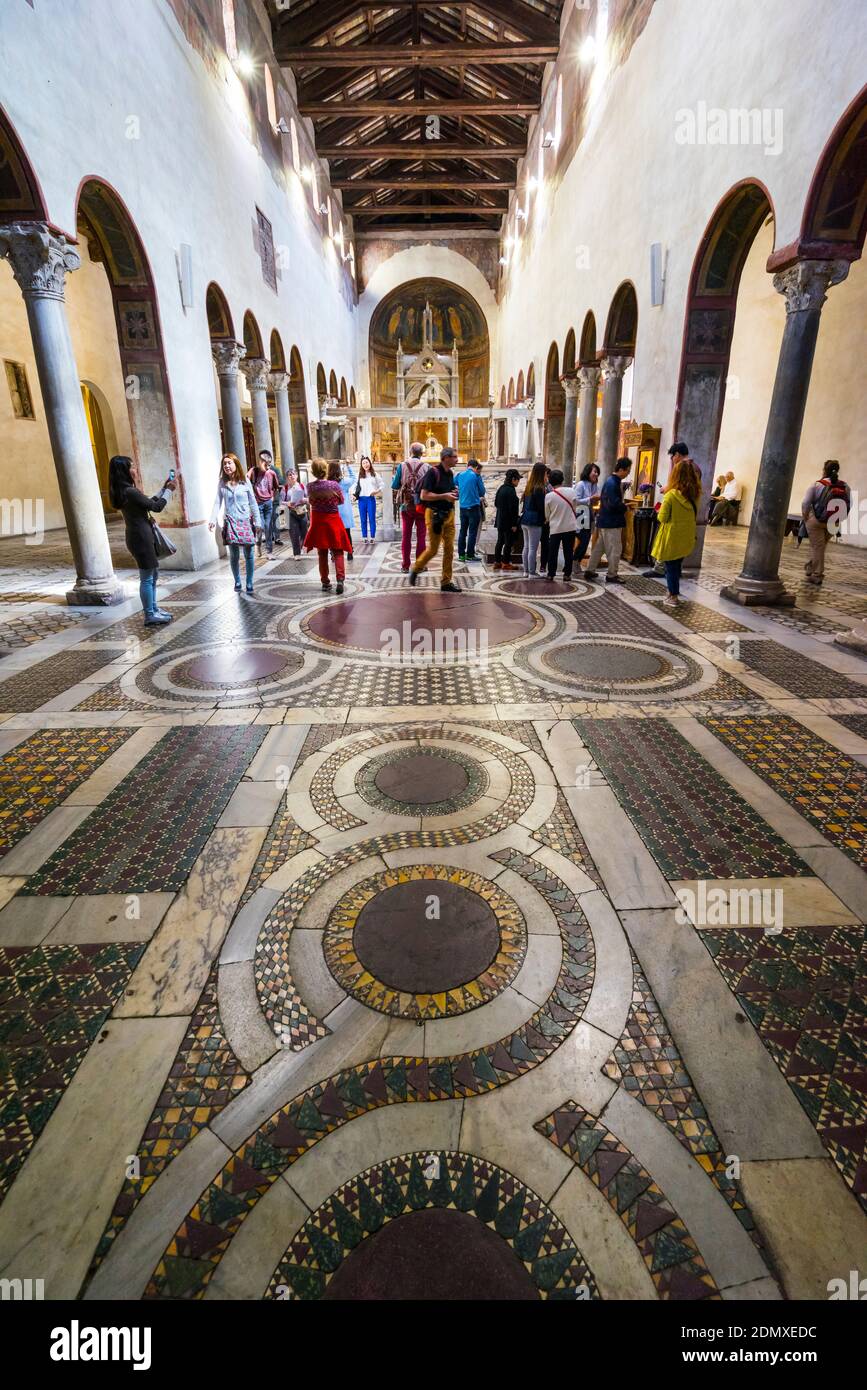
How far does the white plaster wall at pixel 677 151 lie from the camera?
611 centimetres

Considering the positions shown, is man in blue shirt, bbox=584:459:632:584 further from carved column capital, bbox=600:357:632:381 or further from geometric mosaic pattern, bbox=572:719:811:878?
carved column capital, bbox=600:357:632:381

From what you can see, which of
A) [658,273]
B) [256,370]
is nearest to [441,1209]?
[658,273]

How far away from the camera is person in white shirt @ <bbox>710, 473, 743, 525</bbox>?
51.3 feet

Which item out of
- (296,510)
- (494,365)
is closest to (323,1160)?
(296,510)

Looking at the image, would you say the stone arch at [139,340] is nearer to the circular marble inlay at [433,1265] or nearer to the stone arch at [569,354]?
the circular marble inlay at [433,1265]

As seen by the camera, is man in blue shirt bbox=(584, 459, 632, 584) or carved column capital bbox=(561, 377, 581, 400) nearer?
man in blue shirt bbox=(584, 459, 632, 584)

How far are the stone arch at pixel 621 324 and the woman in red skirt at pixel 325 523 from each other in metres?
7.84

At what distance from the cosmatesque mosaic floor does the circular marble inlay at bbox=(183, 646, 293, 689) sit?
457 mm

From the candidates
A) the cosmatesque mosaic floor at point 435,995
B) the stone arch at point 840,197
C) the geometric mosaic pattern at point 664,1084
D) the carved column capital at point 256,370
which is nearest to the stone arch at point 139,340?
the carved column capital at point 256,370

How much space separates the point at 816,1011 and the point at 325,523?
731 cm

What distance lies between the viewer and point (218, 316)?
12672 millimetres

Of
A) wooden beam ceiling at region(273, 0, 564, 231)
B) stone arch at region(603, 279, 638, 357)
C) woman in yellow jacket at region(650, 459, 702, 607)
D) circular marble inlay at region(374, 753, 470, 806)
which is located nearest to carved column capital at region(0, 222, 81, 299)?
circular marble inlay at region(374, 753, 470, 806)

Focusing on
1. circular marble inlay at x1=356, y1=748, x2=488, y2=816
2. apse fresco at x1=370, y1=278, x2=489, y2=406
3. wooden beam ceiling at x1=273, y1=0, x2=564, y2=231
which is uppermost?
wooden beam ceiling at x1=273, y1=0, x2=564, y2=231

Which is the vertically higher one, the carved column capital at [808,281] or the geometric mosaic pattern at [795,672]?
the carved column capital at [808,281]
